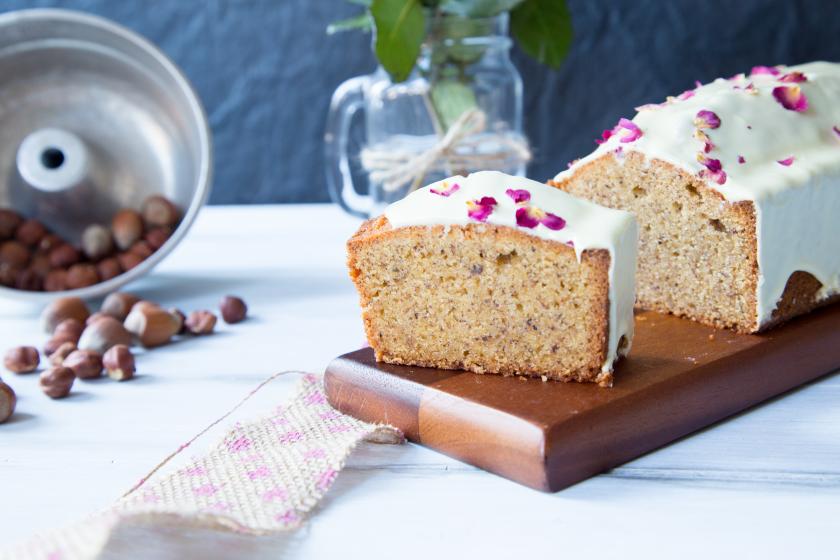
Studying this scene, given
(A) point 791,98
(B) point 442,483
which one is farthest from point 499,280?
(A) point 791,98

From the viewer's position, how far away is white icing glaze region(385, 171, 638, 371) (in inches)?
51.3

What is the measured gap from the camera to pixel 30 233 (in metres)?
2.15

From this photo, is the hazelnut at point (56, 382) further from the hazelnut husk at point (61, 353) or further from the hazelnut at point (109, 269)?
the hazelnut at point (109, 269)

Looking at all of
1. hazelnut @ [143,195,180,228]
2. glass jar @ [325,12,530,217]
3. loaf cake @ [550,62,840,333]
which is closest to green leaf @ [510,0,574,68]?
glass jar @ [325,12,530,217]

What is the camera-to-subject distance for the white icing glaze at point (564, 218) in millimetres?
1303

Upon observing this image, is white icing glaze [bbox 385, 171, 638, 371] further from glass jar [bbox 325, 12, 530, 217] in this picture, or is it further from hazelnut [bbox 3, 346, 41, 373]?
glass jar [bbox 325, 12, 530, 217]

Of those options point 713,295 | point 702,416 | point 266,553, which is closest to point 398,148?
point 713,295

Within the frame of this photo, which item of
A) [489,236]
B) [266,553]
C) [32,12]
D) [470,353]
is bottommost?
[266,553]

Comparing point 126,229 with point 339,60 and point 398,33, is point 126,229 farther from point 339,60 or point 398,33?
point 339,60

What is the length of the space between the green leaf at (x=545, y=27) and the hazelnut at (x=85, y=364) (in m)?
1.22

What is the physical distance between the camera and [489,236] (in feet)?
4.36

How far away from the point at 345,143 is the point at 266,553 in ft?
5.19

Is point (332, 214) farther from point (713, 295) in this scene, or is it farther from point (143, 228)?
point (713, 295)

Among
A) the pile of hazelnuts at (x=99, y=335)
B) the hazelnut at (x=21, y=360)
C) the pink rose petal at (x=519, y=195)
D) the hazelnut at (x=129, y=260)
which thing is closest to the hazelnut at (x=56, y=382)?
the pile of hazelnuts at (x=99, y=335)
